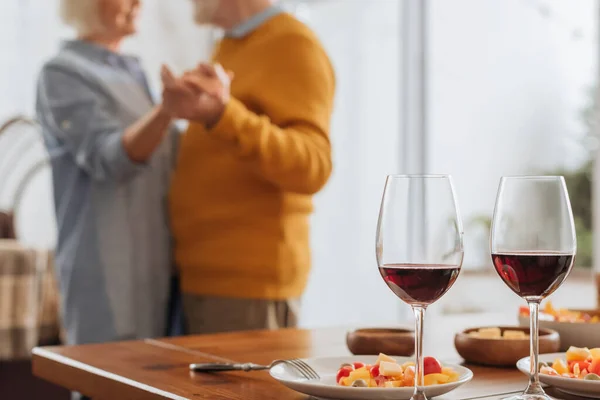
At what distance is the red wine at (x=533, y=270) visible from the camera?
0.84m

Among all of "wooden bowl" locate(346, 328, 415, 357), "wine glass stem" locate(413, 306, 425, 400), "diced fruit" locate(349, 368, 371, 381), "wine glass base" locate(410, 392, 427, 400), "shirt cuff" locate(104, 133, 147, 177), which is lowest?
Answer: "wooden bowl" locate(346, 328, 415, 357)

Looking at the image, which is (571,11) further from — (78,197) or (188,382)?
(188,382)

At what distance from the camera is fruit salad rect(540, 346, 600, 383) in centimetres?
90

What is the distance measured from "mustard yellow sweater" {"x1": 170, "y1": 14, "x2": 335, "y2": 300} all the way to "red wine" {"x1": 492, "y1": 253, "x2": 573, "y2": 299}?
984mm

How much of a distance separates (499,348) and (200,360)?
1.34 feet

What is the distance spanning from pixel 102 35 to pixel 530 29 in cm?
225

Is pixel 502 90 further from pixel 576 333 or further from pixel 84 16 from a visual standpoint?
pixel 576 333

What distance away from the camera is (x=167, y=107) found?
1812 mm

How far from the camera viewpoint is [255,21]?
6.49 ft

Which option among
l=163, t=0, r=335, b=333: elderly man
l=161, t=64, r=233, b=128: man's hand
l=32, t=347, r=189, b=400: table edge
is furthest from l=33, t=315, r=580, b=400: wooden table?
l=161, t=64, r=233, b=128: man's hand

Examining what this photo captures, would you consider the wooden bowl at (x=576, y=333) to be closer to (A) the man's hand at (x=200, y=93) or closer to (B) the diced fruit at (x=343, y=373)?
(B) the diced fruit at (x=343, y=373)

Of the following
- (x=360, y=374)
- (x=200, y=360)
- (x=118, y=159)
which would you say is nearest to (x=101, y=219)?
(x=118, y=159)

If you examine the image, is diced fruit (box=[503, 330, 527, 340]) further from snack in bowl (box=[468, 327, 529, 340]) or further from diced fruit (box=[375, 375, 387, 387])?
diced fruit (box=[375, 375, 387, 387])

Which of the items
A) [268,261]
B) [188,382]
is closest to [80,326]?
[268,261]
